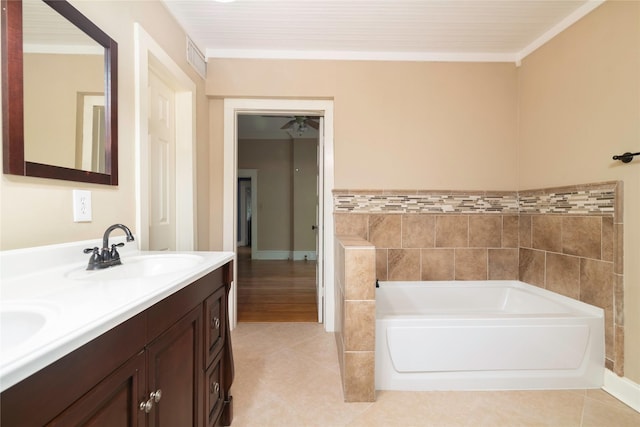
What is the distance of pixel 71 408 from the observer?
0.53 metres

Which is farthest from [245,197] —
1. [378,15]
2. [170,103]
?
[378,15]

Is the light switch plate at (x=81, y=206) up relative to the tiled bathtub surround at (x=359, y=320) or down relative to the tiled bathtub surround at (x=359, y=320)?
up

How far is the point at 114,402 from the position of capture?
66 centimetres

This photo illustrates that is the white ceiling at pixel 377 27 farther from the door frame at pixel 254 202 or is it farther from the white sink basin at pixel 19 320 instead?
the door frame at pixel 254 202

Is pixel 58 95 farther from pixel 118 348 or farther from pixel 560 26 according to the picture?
pixel 560 26

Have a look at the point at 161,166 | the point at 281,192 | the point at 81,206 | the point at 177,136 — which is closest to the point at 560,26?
the point at 177,136

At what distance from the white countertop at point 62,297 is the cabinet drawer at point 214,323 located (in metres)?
0.17

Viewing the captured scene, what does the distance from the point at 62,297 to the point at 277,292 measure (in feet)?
9.98

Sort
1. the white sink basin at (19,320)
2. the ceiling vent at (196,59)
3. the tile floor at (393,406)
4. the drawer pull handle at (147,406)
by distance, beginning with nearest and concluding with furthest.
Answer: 1. the white sink basin at (19,320)
2. the drawer pull handle at (147,406)
3. the tile floor at (393,406)
4. the ceiling vent at (196,59)

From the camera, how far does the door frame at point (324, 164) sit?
2.52 m

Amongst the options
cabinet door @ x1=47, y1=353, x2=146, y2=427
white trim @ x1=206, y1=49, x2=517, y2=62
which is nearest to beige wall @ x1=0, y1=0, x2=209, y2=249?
white trim @ x1=206, y1=49, x2=517, y2=62

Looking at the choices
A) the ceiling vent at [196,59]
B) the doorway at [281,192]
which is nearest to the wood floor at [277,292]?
the doorway at [281,192]

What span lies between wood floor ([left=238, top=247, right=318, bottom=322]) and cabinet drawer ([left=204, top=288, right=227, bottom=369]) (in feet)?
4.91

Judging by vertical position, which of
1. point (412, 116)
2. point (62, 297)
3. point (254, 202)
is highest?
point (412, 116)
